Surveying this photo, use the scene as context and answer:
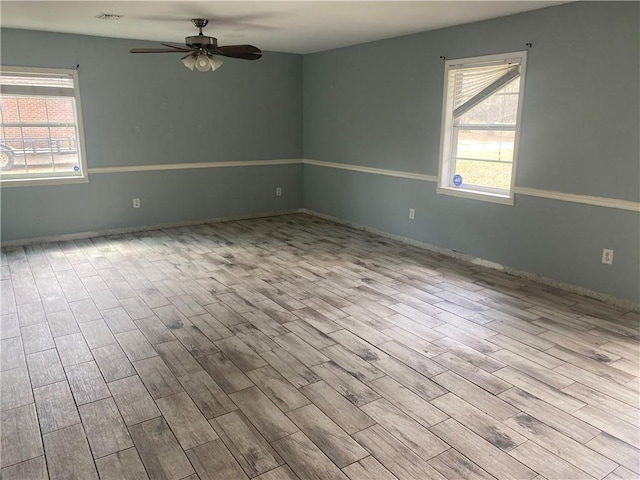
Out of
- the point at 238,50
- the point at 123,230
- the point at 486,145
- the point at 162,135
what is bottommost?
the point at 123,230

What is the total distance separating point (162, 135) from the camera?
6070 mm

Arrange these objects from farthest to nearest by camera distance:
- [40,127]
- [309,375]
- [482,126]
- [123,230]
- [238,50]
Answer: [123,230] < [40,127] < [482,126] < [238,50] < [309,375]

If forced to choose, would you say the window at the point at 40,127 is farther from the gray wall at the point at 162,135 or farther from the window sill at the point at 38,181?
the gray wall at the point at 162,135

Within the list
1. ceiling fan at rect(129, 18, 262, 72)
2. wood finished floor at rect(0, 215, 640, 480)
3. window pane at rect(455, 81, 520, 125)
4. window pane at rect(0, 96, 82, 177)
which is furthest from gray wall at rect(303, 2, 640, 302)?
window pane at rect(0, 96, 82, 177)

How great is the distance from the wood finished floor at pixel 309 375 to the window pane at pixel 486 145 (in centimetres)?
115

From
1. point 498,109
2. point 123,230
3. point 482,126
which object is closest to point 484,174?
point 482,126

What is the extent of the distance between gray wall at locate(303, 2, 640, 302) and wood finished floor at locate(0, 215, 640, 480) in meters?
0.40

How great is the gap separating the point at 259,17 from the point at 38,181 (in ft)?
10.6

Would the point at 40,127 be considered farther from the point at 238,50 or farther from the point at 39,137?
the point at 238,50

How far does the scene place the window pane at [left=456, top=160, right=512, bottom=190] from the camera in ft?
14.9

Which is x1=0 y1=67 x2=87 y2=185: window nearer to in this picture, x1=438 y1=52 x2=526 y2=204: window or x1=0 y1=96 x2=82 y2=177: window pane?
x1=0 y1=96 x2=82 y2=177: window pane

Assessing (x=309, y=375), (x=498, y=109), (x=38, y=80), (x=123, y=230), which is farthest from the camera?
(x=123, y=230)

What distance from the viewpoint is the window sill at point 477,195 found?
4.45 metres

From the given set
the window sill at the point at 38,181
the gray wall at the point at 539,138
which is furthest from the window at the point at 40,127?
the gray wall at the point at 539,138
